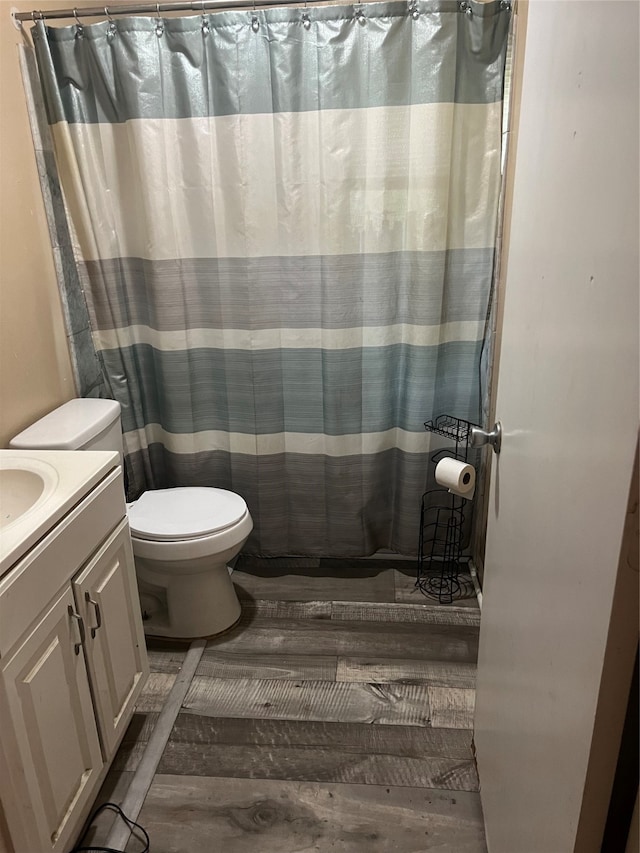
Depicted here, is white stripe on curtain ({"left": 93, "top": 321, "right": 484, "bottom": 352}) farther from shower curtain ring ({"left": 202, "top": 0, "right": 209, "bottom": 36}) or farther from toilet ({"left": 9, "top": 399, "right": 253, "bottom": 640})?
shower curtain ring ({"left": 202, "top": 0, "right": 209, "bottom": 36})

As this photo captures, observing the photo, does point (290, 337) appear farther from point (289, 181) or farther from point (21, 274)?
point (21, 274)

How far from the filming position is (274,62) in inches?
75.5

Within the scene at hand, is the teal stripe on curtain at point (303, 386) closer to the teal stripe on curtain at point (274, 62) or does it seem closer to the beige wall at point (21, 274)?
the beige wall at point (21, 274)

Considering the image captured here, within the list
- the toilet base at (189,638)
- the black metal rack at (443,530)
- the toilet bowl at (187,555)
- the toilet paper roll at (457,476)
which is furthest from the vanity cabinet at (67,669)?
the black metal rack at (443,530)

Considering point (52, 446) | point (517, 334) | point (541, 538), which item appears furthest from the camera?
point (52, 446)

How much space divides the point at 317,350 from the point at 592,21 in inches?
61.8

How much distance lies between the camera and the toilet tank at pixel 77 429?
5.56ft

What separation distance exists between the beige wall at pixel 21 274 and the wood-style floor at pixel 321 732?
3.17 ft

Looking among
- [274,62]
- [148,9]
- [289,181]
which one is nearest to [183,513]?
[289,181]

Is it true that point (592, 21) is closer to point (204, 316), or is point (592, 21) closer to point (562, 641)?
point (562, 641)

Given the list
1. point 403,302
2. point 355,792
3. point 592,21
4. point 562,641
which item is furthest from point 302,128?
point 355,792

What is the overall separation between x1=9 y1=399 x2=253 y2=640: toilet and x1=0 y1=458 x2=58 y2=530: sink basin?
0.29 m

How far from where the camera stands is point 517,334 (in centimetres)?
→ 104

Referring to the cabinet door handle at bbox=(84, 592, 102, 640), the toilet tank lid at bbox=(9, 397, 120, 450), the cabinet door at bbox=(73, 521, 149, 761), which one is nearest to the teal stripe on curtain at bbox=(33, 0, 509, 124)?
the toilet tank lid at bbox=(9, 397, 120, 450)
